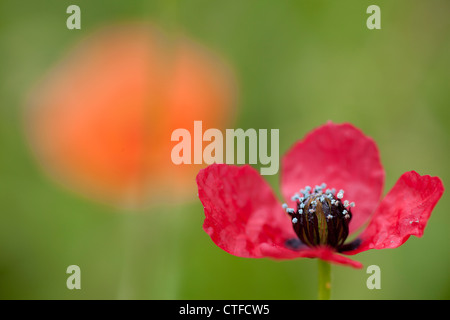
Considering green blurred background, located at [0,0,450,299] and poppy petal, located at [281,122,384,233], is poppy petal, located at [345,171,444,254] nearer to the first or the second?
poppy petal, located at [281,122,384,233]

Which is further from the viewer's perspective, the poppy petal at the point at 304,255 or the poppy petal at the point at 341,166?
the poppy petal at the point at 341,166

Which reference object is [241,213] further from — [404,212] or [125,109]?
[125,109]

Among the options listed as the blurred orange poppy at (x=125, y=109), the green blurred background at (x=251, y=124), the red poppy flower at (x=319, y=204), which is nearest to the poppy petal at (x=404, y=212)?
the red poppy flower at (x=319, y=204)

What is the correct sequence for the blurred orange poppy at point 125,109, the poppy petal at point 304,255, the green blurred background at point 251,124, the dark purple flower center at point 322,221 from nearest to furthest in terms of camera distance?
the poppy petal at point 304,255
the dark purple flower center at point 322,221
the green blurred background at point 251,124
the blurred orange poppy at point 125,109

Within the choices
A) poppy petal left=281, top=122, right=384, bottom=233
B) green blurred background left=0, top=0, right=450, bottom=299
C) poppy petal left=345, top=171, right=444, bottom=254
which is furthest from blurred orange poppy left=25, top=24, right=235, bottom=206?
poppy petal left=345, top=171, right=444, bottom=254

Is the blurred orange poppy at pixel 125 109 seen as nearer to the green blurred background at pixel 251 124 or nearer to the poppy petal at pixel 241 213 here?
the green blurred background at pixel 251 124

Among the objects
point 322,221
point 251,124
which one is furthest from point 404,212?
point 251,124
